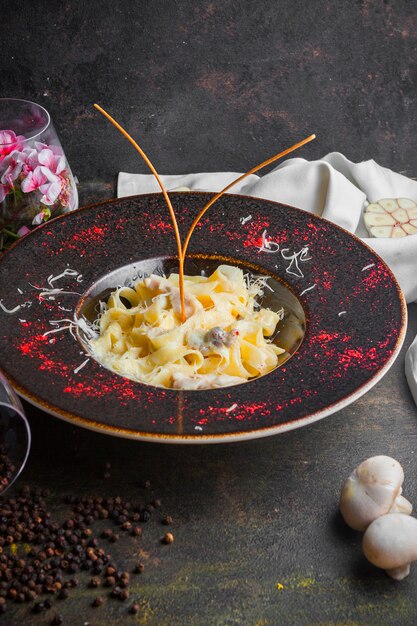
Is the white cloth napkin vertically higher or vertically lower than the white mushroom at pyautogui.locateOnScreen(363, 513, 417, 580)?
lower

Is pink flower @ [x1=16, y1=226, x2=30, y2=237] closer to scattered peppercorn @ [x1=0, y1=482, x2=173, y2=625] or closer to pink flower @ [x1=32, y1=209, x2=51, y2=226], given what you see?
pink flower @ [x1=32, y1=209, x2=51, y2=226]

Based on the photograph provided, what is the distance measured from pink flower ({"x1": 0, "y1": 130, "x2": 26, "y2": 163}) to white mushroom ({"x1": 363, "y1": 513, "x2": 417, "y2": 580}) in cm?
187

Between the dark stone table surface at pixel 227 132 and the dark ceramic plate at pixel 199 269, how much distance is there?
→ 280mm

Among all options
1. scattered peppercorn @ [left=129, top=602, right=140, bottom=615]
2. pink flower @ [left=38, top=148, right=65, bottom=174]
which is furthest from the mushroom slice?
scattered peppercorn @ [left=129, top=602, right=140, bottom=615]

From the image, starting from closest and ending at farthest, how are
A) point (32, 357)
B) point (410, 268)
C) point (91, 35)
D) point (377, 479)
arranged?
point (377, 479) → point (32, 357) → point (410, 268) → point (91, 35)

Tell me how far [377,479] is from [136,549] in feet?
2.28

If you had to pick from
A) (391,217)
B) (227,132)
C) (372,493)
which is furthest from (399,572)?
(227,132)

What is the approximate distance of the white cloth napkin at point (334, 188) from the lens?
3.60 meters

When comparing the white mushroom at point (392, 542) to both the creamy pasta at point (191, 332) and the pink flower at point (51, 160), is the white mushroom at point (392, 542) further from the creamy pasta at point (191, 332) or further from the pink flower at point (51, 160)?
the pink flower at point (51, 160)

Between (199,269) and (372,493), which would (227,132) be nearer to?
(199,269)

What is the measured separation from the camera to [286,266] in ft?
10.8

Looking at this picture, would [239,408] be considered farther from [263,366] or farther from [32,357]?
[32,357]

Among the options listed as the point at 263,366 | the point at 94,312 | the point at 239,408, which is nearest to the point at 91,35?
the point at 94,312

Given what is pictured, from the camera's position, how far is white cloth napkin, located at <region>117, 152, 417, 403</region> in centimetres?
360
